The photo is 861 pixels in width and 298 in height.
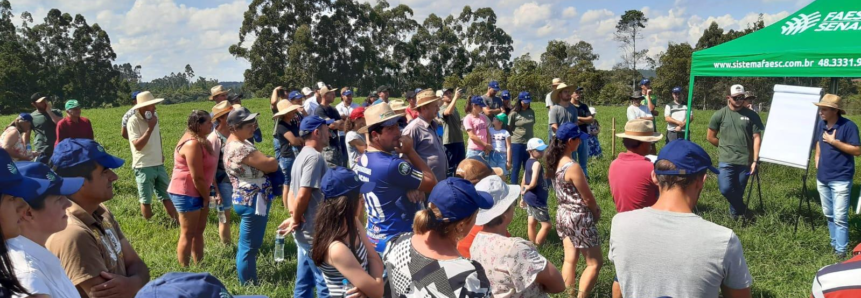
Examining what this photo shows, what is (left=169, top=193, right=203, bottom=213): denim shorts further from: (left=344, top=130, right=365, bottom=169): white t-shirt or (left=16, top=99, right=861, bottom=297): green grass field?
(left=344, top=130, right=365, bottom=169): white t-shirt

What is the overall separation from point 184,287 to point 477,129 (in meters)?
6.45

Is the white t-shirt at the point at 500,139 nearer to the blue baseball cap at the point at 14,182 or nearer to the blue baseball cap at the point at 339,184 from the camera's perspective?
the blue baseball cap at the point at 339,184

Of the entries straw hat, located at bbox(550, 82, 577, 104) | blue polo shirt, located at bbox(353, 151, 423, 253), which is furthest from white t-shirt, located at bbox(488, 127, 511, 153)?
blue polo shirt, located at bbox(353, 151, 423, 253)

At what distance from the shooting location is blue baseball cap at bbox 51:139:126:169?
8.20 ft

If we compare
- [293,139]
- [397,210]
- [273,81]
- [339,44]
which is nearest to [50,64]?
[273,81]

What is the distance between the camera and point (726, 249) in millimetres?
2146

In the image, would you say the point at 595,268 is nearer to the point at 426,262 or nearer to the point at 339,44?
the point at 426,262

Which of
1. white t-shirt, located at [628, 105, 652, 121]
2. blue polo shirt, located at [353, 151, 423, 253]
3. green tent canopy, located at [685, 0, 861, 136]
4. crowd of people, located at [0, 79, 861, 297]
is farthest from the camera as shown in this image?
white t-shirt, located at [628, 105, 652, 121]

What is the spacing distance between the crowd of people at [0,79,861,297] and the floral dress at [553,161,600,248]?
0.01 metres

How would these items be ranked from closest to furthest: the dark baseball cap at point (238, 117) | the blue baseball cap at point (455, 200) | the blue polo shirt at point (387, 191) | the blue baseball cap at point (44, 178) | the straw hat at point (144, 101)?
the blue baseball cap at point (44, 178), the blue baseball cap at point (455, 200), the blue polo shirt at point (387, 191), the dark baseball cap at point (238, 117), the straw hat at point (144, 101)

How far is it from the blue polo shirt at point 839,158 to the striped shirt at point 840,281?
438 centimetres

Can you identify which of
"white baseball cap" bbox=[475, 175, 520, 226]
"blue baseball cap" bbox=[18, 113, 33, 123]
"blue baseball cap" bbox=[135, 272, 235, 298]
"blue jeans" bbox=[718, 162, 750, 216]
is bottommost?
"blue jeans" bbox=[718, 162, 750, 216]

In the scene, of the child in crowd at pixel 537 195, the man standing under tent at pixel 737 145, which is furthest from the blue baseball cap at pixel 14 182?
the man standing under tent at pixel 737 145

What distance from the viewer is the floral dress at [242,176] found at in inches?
172
